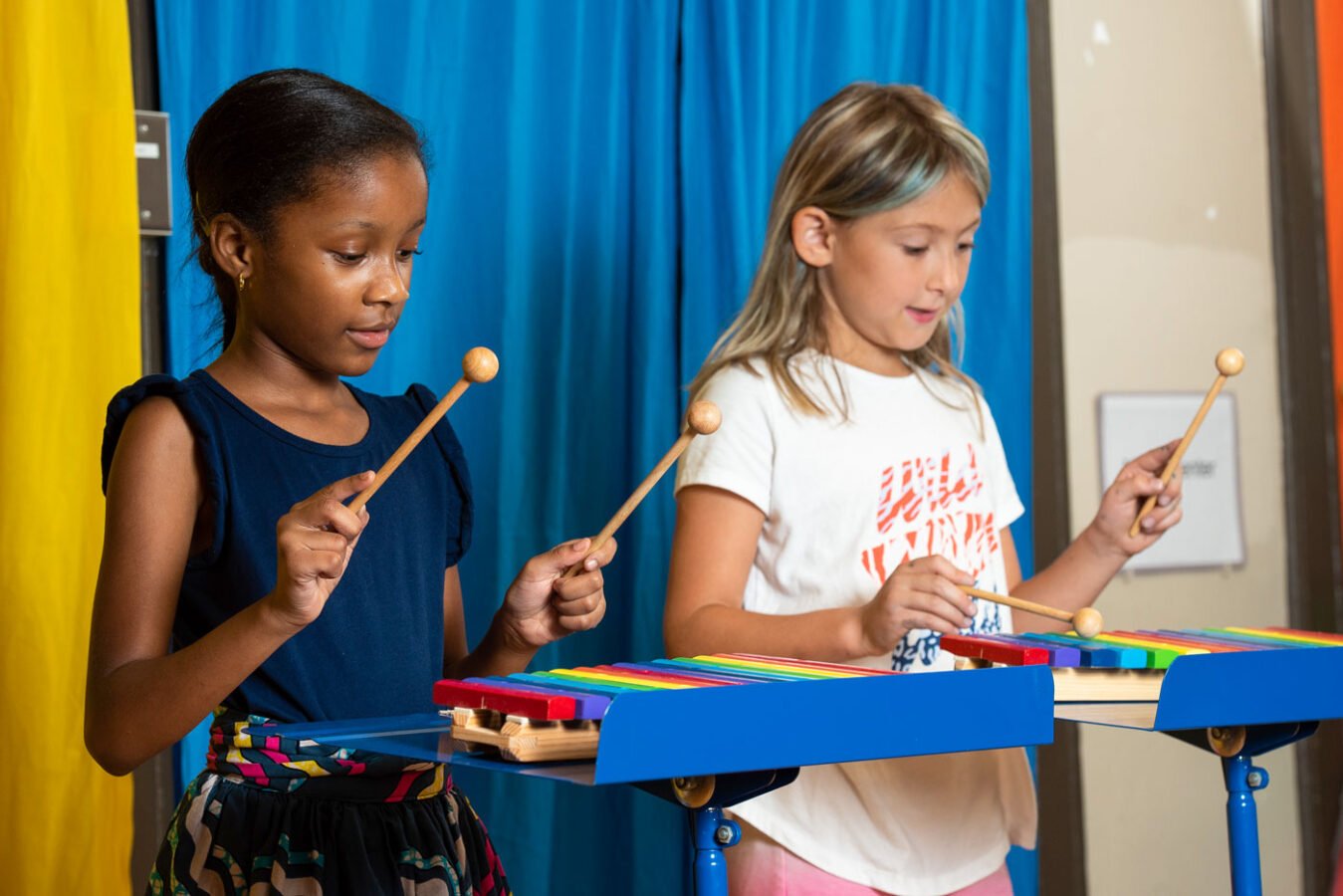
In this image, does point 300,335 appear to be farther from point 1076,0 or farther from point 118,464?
point 1076,0

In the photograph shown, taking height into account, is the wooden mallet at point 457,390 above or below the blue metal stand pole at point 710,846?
above

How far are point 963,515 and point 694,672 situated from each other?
67 cm

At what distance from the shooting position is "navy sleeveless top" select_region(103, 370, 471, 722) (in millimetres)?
1327

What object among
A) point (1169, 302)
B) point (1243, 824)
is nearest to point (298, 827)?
point (1243, 824)

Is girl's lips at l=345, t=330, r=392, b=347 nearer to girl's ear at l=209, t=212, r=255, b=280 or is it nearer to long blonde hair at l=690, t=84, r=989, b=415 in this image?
girl's ear at l=209, t=212, r=255, b=280

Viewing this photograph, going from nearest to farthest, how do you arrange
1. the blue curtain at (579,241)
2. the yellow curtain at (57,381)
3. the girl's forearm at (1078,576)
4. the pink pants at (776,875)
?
1. the pink pants at (776,875)
2. the girl's forearm at (1078,576)
3. the yellow curtain at (57,381)
4. the blue curtain at (579,241)

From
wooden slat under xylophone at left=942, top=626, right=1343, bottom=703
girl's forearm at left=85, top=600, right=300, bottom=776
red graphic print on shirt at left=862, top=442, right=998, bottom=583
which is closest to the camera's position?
girl's forearm at left=85, top=600, right=300, bottom=776

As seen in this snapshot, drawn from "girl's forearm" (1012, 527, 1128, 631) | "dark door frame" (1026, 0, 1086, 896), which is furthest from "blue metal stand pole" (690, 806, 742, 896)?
"dark door frame" (1026, 0, 1086, 896)

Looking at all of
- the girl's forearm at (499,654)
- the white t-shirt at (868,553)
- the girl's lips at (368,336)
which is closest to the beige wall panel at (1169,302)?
the white t-shirt at (868,553)

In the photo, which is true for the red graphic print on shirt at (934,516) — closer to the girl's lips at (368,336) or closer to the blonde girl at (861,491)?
the blonde girl at (861,491)

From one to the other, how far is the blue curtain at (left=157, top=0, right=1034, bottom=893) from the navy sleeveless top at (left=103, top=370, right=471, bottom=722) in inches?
35.8

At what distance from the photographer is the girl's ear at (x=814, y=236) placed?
1.84 m

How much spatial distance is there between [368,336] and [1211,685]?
79 centimetres

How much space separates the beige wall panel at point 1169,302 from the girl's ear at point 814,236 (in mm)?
1295
